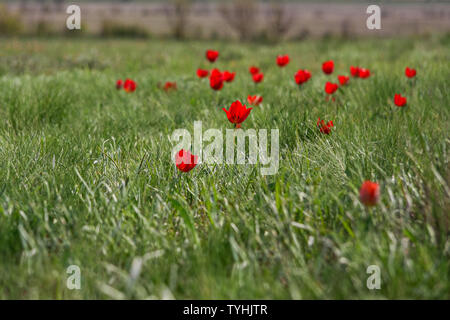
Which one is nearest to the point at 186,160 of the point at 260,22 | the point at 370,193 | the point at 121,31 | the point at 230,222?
the point at 230,222

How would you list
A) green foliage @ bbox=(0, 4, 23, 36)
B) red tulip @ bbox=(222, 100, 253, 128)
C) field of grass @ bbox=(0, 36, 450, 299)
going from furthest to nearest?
green foliage @ bbox=(0, 4, 23, 36)
red tulip @ bbox=(222, 100, 253, 128)
field of grass @ bbox=(0, 36, 450, 299)

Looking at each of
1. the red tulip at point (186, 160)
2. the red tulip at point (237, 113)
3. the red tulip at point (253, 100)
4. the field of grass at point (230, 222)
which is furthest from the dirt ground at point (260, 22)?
the red tulip at point (186, 160)

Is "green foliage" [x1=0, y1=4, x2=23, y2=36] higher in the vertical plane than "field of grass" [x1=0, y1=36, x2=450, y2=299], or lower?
higher

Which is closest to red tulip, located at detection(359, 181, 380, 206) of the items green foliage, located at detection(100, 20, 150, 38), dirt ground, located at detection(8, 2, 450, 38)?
dirt ground, located at detection(8, 2, 450, 38)

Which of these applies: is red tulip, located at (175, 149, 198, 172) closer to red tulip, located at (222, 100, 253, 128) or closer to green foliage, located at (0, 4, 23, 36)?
red tulip, located at (222, 100, 253, 128)

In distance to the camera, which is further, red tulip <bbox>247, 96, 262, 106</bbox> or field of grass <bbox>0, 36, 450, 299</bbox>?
red tulip <bbox>247, 96, 262, 106</bbox>

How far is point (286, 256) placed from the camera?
125cm

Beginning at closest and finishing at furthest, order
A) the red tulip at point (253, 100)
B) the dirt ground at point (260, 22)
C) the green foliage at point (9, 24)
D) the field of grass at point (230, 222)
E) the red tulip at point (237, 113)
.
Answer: the field of grass at point (230, 222)
the red tulip at point (237, 113)
the red tulip at point (253, 100)
the green foliage at point (9, 24)
the dirt ground at point (260, 22)

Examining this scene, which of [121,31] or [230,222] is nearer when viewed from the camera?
[230,222]

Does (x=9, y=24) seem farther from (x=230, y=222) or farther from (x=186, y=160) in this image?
(x=230, y=222)

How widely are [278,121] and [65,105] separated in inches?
66.1

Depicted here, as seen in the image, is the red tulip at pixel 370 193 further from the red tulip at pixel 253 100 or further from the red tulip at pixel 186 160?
the red tulip at pixel 253 100

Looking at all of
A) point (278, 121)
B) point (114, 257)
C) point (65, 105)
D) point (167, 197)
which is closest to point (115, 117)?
point (65, 105)

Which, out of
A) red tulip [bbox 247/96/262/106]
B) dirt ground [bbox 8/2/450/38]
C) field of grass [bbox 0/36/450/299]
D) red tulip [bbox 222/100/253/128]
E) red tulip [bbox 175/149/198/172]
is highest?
dirt ground [bbox 8/2/450/38]
